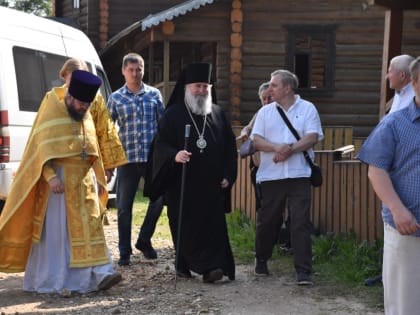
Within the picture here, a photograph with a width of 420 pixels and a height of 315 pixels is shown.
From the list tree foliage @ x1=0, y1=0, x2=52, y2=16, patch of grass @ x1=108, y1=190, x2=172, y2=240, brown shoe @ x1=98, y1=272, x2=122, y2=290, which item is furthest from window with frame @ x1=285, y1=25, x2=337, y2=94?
tree foliage @ x1=0, y1=0, x2=52, y2=16

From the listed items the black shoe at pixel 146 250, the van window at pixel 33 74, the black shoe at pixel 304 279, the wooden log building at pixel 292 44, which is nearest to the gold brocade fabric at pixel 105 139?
the black shoe at pixel 146 250

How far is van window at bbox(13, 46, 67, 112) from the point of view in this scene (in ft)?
31.7

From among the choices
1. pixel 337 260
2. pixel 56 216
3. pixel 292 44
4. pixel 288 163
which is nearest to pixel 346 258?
pixel 337 260

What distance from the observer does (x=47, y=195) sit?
646 centimetres

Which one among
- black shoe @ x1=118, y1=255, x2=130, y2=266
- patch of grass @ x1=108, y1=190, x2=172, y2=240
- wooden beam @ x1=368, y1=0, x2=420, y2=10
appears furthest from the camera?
patch of grass @ x1=108, y1=190, x2=172, y2=240

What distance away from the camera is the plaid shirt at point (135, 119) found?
25.8 ft

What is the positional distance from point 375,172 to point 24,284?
11.4 ft

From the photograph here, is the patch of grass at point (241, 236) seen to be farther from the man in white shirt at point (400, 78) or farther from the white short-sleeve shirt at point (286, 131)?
the man in white shirt at point (400, 78)

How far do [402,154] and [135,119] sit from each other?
14.0 feet

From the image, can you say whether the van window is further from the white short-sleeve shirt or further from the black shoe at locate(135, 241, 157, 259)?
the white short-sleeve shirt

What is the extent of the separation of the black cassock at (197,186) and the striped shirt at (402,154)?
308 centimetres

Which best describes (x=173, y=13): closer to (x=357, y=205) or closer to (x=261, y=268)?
(x=357, y=205)

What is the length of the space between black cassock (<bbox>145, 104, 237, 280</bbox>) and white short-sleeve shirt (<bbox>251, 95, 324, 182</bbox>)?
322mm

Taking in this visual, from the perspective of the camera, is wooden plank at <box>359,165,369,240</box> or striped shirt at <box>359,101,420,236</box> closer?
striped shirt at <box>359,101,420,236</box>
